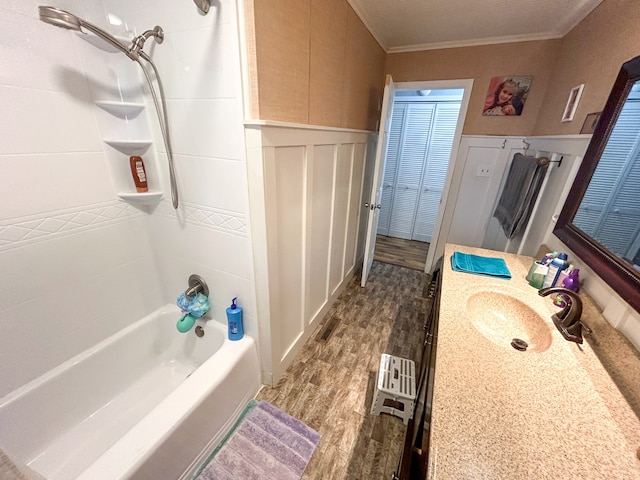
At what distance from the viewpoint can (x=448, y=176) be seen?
2494mm

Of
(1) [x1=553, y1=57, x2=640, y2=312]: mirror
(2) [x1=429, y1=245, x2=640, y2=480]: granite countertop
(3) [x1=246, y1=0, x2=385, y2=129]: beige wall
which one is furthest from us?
(3) [x1=246, y1=0, x2=385, y2=129]: beige wall

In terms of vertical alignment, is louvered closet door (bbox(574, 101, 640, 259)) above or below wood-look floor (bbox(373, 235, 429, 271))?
above

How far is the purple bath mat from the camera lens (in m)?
1.16

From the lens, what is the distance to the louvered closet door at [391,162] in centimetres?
341

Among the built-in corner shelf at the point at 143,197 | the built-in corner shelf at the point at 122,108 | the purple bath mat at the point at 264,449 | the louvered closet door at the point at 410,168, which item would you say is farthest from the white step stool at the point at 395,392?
the louvered closet door at the point at 410,168

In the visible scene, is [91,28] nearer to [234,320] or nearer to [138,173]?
[138,173]

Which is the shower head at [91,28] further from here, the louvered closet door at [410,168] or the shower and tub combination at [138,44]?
the louvered closet door at [410,168]

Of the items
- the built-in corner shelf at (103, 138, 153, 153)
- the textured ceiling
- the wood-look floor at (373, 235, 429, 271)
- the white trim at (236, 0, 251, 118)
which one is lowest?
the wood-look floor at (373, 235, 429, 271)

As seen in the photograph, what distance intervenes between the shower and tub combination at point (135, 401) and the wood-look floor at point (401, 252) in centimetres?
229

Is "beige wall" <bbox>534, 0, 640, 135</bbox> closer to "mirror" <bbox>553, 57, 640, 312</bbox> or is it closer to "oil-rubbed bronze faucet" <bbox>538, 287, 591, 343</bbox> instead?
"mirror" <bbox>553, 57, 640, 312</bbox>

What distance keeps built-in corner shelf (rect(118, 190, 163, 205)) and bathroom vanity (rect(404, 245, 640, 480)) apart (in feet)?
4.99

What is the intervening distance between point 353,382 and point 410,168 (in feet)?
9.93

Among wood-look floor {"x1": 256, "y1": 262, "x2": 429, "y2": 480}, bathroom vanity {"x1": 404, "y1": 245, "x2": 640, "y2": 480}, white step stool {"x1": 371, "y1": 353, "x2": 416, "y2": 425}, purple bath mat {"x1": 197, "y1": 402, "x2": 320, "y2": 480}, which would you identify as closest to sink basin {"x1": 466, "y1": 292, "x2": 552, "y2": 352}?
bathroom vanity {"x1": 404, "y1": 245, "x2": 640, "y2": 480}

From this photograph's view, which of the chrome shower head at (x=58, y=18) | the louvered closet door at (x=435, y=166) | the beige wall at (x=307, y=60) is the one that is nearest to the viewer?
the chrome shower head at (x=58, y=18)
